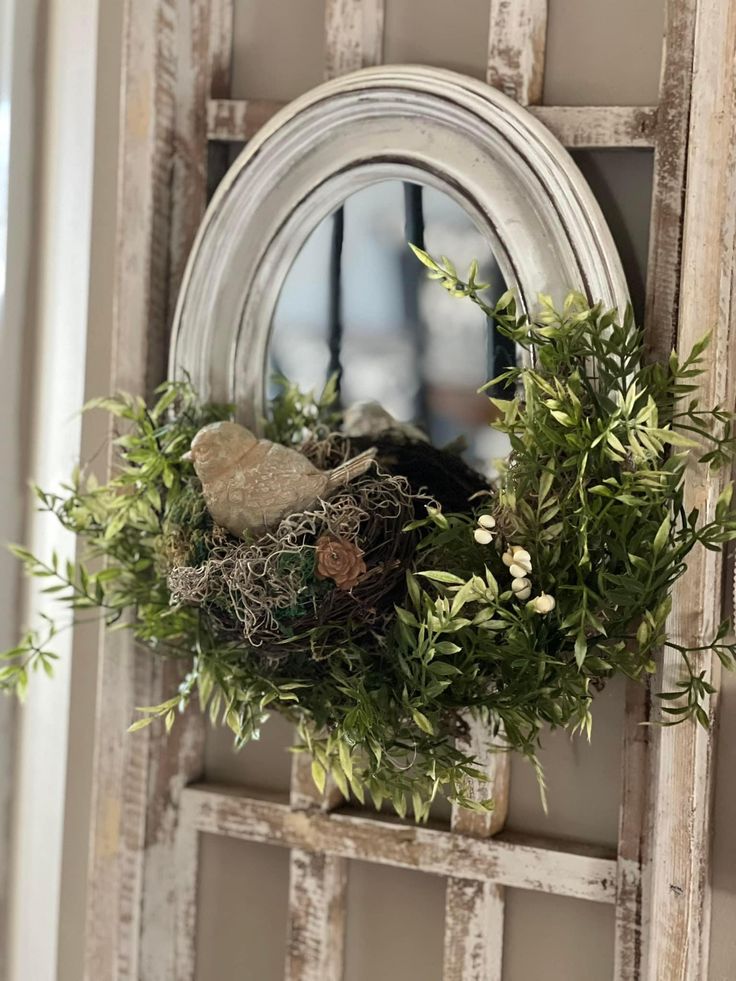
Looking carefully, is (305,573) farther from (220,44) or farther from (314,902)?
(220,44)

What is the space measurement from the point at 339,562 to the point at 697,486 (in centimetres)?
27

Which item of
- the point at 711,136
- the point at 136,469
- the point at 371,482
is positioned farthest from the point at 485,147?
the point at 136,469

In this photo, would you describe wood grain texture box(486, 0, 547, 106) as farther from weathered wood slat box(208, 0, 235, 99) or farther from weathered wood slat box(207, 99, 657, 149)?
weathered wood slat box(208, 0, 235, 99)

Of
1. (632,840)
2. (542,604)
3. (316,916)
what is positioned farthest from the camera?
(316,916)

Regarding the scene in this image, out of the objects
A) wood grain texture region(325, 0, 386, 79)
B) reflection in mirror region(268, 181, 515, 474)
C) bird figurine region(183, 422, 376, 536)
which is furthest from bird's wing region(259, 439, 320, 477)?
wood grain texture region(325, 0, 386, 79)

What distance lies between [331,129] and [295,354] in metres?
0.19

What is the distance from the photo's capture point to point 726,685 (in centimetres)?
79

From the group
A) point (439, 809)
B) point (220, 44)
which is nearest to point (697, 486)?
point (439, 809)

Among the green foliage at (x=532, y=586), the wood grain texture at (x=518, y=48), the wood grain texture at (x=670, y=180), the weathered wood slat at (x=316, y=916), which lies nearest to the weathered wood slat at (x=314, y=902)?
the weathered wood slat at (x=316, y=916)

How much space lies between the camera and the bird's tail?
76cm

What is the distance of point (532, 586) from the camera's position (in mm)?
741

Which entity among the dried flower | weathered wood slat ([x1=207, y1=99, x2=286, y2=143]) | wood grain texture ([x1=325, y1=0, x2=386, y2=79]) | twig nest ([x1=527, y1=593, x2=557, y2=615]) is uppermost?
wood grain texture ([x1=325, y1=0, x2=386, y2=79])

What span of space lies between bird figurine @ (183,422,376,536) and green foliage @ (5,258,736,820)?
28 mm

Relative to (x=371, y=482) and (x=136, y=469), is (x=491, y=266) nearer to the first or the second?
(x=371, y=482)
